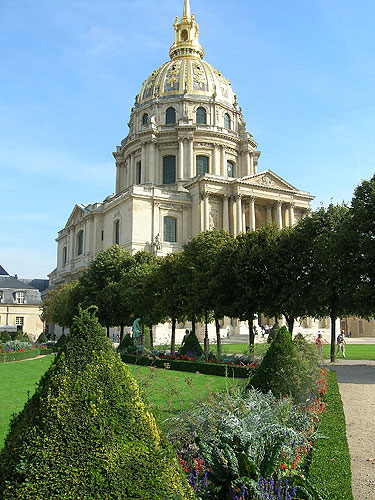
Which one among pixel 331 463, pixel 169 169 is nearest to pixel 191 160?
pixel 169 169

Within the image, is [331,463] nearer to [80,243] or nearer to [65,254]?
[80,243]

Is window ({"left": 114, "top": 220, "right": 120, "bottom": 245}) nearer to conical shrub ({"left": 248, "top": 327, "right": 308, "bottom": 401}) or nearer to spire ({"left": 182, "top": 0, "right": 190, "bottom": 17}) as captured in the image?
spire ({"left": 182, "top": 0, "right": 190, "bottom": 17})

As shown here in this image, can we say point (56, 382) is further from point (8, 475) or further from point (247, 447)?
point (247, 447)

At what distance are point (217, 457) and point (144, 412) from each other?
144 cm

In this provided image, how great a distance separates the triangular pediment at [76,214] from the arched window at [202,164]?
1743cm

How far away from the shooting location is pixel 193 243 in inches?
1303

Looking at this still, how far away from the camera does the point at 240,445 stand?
17.3 ft

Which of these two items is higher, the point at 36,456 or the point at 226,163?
the point at 226,163

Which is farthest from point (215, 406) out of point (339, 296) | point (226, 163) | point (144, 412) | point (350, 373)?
point (226, 163)

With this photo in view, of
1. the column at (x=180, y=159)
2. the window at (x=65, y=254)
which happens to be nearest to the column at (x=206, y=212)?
the column at (x=180, y=159)

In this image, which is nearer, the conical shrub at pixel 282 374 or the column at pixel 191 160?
the conical shrub at pixel 282 374

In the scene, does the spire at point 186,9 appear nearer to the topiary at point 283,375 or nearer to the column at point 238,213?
the column at point 238,213

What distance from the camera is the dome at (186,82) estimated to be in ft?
240

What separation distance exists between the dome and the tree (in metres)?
47.9
